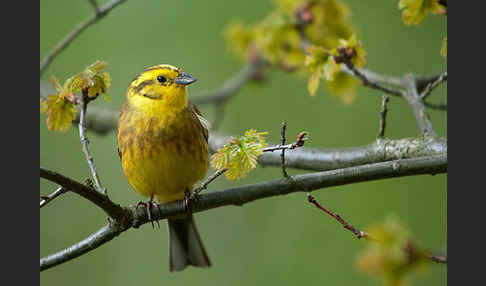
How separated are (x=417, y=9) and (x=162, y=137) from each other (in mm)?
1668

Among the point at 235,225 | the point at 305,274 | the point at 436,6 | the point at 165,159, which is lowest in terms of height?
the point at 305,274

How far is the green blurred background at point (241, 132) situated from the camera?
5.79 m

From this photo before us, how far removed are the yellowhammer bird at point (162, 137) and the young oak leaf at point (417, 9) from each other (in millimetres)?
1296

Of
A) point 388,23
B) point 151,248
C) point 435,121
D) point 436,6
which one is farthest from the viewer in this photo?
point 151,248

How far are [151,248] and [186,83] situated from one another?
13.2 feet

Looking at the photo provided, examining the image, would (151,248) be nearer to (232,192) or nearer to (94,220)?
(94,220)

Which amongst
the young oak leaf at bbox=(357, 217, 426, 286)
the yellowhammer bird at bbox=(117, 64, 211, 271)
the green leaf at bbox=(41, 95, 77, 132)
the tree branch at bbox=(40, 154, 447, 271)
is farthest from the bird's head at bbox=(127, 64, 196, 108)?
the young oak leaf at bbox=(357, 217, 426, 286)

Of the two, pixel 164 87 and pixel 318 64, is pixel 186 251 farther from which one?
pixel 318 64

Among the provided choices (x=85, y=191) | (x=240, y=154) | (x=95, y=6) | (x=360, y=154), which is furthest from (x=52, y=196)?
(x=360, y=154)

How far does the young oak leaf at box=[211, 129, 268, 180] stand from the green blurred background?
294 centimetres

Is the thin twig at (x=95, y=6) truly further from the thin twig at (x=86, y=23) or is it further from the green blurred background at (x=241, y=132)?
the green blurred background at (x=241, y=132)

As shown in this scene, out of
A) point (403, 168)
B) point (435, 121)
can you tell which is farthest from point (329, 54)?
point (435, 121)

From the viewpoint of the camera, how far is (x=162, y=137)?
355cm

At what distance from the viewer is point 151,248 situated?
23.5ft
